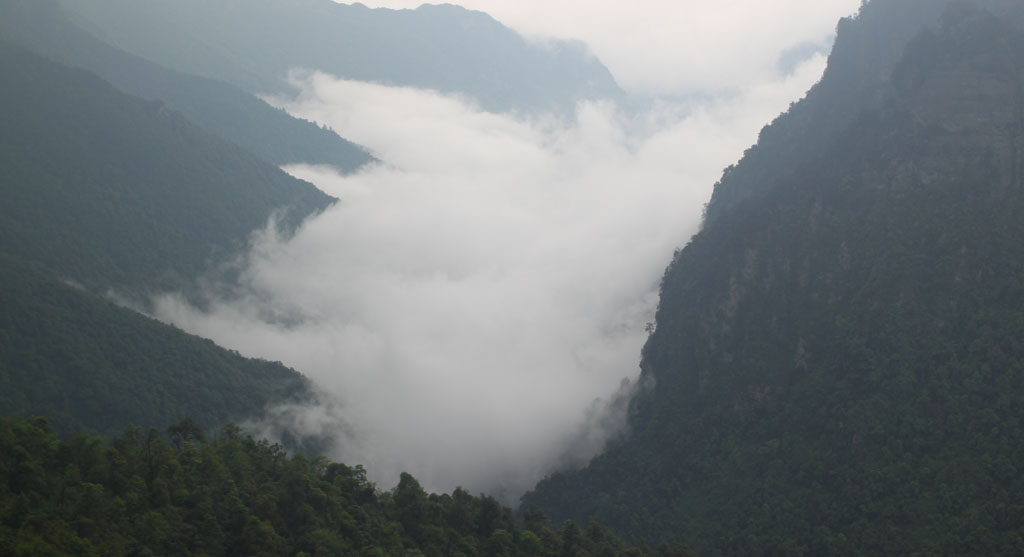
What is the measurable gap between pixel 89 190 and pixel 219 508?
13627 centimetres

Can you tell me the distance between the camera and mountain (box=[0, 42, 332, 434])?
120m

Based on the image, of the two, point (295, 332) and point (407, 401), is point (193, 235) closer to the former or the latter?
point (295, 332)

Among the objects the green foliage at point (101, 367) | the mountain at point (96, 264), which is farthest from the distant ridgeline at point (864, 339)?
the mountain at point (96, 264)

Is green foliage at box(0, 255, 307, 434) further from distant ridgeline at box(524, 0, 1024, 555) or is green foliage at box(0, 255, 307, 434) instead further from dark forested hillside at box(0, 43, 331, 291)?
distant ridgeline at box(524, 0, 1024, 555)

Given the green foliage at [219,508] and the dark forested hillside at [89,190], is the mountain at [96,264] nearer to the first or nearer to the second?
the dark forested hillside at [89,190]

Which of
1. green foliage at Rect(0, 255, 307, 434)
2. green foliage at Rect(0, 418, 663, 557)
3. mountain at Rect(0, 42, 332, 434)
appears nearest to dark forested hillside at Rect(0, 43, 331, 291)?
mountain at Rect(0, 42, 332, 434)

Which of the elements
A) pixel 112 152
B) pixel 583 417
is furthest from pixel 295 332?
pixel 583 417

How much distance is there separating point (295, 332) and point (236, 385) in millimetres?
59785

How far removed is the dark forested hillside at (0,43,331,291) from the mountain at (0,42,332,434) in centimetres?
27

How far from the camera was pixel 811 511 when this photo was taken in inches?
3644

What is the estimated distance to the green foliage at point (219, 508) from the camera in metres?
54.2

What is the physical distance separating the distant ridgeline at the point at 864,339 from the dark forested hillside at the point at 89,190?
314 ft

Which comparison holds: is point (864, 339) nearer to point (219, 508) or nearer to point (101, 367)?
point (219, 508)

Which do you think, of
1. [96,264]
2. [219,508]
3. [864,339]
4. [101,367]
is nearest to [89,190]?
[96,264]
